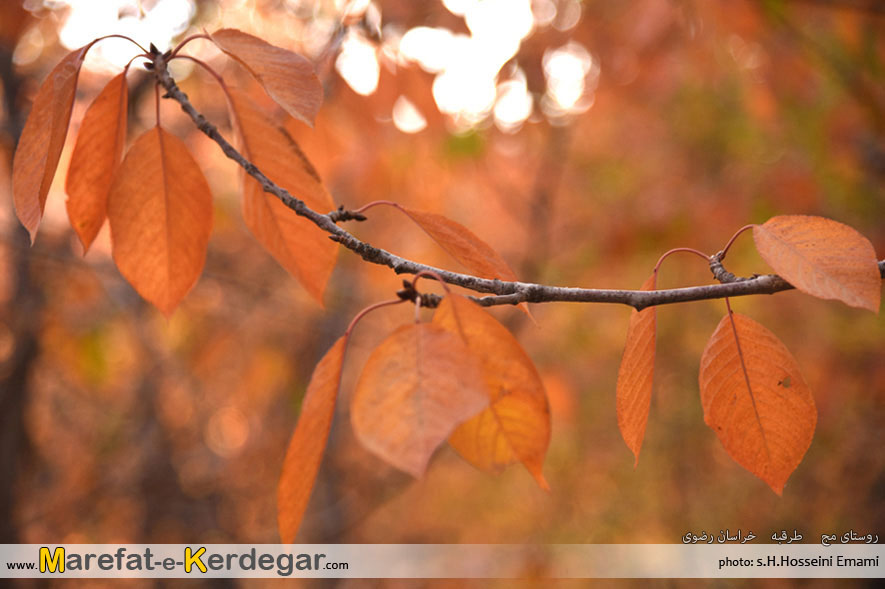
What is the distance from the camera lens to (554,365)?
8.87 ft

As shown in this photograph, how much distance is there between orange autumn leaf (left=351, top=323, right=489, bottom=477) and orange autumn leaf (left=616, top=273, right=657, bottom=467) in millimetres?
184

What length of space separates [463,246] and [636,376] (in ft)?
0.68

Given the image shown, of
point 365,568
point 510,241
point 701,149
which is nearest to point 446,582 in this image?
point 365,568

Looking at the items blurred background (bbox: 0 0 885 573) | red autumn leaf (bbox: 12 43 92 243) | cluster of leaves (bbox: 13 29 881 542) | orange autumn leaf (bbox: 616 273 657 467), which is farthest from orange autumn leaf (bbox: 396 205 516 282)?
blurred background (bbox: 0 0 885 573)

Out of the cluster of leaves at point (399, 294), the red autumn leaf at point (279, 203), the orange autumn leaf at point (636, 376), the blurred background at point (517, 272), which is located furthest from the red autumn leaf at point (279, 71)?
the blurred background at point (517, 272)

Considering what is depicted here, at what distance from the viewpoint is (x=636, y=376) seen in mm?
544

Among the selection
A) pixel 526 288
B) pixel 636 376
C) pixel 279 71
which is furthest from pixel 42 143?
pixel 636 376

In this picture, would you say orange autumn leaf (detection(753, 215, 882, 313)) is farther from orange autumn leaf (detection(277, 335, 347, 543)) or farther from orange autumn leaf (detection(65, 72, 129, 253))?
orange autumn leaf (detection(65, 72, 129, 253))

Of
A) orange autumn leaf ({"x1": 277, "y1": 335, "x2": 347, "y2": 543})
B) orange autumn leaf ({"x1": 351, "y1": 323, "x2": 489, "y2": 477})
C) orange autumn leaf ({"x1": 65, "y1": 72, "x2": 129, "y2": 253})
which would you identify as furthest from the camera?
orange autumn leaf ({"x1": 65, "y1": 72, "x2": 129, "y2": 253})

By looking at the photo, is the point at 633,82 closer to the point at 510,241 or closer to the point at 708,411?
the point at 510,241

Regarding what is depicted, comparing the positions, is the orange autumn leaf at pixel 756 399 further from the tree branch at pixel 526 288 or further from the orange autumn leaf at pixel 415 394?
the orange autumn leaf at pixel 415 394

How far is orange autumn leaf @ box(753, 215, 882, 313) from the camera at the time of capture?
1.52ft

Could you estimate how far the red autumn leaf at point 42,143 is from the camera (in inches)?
20.9

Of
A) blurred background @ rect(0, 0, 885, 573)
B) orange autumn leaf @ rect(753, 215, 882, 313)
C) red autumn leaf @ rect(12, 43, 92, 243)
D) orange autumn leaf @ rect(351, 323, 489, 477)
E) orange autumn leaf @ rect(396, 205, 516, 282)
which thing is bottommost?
orange autumn leaf @ rect(351, 323, 489, 477)
